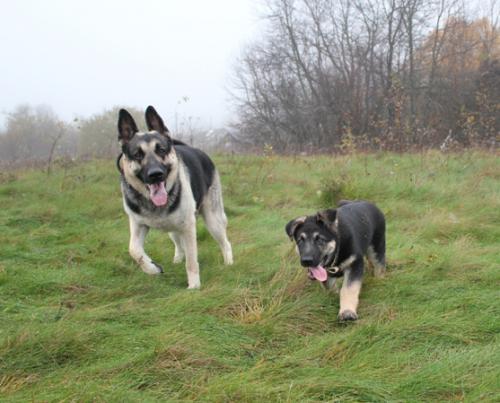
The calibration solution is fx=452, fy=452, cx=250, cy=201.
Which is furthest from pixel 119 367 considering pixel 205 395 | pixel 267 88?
pixel 267 88

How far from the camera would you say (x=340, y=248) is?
3.95 m

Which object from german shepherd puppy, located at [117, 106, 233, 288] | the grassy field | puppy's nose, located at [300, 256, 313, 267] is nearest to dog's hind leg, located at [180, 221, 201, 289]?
german shepherd puppy, located at [117, 106, 233, 288]

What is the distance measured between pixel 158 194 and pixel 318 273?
163 cm

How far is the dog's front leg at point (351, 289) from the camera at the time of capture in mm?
3357

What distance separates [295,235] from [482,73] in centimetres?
2154

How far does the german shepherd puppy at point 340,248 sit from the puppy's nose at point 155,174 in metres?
1.26

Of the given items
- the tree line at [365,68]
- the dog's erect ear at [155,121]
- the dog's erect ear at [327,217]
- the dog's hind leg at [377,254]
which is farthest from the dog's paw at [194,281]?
the tree line at [365,68]

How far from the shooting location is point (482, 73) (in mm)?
21609

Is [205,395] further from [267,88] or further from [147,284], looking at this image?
[267,88]

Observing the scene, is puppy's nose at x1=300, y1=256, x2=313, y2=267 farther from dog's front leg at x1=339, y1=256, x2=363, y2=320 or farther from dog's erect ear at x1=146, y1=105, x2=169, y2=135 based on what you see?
dog's erect ear at x1=146, y1=105, x2=169, y2=135

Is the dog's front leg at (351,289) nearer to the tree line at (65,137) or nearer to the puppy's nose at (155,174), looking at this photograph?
the puppy's nose at (155,174)

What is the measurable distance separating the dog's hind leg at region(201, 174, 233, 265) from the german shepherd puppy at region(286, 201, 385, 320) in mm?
1285

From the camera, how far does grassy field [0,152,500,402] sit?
7.73ft

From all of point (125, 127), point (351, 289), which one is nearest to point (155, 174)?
point (125, 127)
